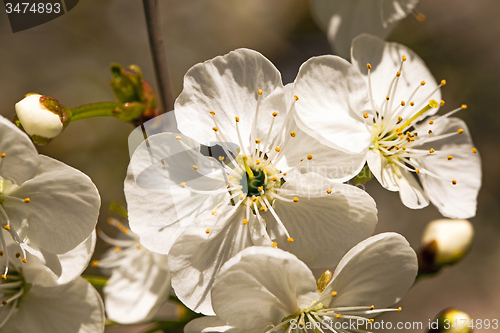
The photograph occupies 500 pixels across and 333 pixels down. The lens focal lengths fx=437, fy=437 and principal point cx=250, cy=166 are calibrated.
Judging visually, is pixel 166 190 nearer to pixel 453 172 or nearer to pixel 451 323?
pixel 453 172

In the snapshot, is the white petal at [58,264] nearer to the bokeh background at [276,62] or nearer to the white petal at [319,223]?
the white petal at [319,223]

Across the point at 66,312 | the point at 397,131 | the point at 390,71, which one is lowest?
the point at 66,312

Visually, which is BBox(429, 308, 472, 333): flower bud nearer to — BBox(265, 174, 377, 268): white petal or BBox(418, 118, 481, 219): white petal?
BBox(418, 118, 481, 219): white petal

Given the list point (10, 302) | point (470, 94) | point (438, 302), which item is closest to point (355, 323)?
point (10, 302)

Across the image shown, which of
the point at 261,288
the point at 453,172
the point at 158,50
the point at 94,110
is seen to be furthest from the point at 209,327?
the point at 453,172

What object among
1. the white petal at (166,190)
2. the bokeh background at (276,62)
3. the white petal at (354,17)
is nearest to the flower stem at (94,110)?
the white petal at (166,190)

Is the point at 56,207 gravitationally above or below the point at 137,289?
above
